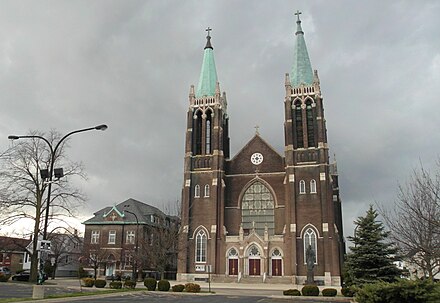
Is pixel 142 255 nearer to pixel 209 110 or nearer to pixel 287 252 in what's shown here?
pixel 287 252

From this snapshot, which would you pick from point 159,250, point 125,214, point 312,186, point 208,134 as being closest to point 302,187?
point 312,186

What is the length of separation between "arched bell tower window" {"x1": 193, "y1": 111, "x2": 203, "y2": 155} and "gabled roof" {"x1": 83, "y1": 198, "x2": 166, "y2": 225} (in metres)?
12.2

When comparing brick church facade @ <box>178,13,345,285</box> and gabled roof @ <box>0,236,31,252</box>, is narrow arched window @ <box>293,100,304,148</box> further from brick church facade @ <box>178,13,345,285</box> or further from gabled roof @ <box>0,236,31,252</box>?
gabled roof @ <box>0,236,31,252</box>

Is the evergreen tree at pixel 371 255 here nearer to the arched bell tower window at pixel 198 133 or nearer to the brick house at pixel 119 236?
the brick house at pixel 119 236

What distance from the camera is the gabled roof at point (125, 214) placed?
211 ft

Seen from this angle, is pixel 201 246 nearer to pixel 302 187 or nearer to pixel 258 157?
pixel 258 157

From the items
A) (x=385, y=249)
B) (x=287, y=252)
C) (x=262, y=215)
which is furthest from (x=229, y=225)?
(x=385, y=249)

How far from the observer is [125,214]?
65.0m

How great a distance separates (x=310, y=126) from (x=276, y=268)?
19.5 meters

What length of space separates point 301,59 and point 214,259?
3198 centimetres

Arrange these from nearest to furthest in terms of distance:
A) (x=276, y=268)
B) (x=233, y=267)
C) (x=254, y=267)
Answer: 1. (x=276, y=268)
2. (x=254, y=267)
3. (x=233, y=267)

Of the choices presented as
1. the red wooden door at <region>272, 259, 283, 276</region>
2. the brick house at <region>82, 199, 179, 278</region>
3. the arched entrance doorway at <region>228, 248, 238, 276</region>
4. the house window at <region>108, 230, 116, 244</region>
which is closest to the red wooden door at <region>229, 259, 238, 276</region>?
the arched entrance doorway at <region>228, 248, 238, 276</region>

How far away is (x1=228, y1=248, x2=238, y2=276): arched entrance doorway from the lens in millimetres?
55078

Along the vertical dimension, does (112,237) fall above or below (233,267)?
above
